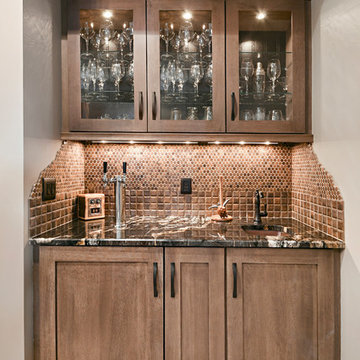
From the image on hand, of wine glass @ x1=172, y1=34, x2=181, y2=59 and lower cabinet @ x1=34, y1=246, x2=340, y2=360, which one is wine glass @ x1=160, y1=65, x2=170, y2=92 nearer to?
wine glass @ x1=172, y1=34, x2=181, y2=59

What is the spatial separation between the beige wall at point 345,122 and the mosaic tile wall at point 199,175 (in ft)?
1.70

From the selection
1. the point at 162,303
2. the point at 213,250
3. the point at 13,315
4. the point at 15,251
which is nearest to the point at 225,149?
the point at 213,250

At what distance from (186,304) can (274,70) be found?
1.40 metres

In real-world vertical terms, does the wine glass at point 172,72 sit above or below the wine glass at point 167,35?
below

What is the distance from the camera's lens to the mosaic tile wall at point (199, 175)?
209 centimetres

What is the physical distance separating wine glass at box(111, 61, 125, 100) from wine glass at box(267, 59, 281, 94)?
0.87 meters

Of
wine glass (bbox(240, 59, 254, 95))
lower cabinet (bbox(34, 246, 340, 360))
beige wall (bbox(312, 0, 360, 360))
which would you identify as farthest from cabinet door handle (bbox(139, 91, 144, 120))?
beige wall (bbox(312, 0, 360, 360))

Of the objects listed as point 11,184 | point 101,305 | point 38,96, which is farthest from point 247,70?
point 101,305

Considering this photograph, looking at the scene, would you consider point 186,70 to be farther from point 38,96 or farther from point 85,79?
point 38,96

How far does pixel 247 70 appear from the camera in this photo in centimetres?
174

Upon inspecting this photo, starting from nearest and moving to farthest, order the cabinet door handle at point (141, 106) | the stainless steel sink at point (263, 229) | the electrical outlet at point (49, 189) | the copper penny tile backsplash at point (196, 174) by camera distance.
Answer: the electrical outlet at point (49, 189) → the cabinet door handle at point (141, 106) → the stainless steel sink at point (263, 229) → the copper penny tile backsplash at point (196, 174)

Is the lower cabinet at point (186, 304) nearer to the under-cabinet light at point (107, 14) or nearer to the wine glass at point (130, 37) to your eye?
the wine glass at point (130, 37)

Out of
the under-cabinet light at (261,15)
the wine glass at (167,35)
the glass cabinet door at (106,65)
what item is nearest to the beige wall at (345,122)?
the under-cabinet light at (261,15)

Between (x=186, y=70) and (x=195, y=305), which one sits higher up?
(x=186, y=70)
